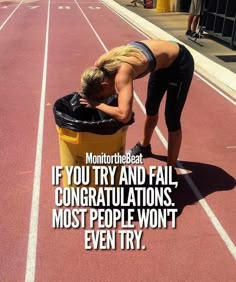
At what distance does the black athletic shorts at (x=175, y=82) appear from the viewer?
4172mm

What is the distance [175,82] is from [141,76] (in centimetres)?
51

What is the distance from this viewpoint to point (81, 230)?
3.92 meters

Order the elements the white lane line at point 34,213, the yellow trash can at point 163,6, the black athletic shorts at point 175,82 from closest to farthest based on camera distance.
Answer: the white lane line at point 34,213
the black athletic shorts at point 175,82
the yellow trash can at point 163,6

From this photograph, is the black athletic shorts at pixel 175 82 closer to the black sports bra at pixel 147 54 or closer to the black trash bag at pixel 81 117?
the black sports bra at pixel 147 54

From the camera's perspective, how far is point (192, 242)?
380cm

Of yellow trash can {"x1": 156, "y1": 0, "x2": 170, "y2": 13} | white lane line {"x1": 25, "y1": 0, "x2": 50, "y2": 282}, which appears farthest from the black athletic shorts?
yellow trash can {"x1": 156, "y1": 0, "x2": 170, "y2": 13}

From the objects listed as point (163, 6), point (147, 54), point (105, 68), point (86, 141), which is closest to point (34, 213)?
point (86, 141)

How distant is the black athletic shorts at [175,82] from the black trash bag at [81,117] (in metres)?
0.57

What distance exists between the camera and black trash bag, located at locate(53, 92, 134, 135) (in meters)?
3.61

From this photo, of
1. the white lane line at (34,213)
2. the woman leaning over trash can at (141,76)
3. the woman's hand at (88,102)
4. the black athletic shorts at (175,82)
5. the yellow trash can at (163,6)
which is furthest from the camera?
the yellow trash can at (163,6)

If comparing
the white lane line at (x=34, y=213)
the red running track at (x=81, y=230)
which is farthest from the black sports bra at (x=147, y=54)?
the white lane line at (x=34, y=213)

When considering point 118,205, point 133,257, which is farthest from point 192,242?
point 118,205

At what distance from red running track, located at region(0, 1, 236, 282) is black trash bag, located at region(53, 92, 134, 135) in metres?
1.04

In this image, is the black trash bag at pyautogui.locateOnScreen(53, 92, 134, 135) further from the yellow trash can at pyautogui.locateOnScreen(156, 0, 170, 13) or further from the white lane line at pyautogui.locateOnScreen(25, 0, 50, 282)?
the yellow trash can at pyautogui.locateOnScreen(156, 0, 170, 13)
